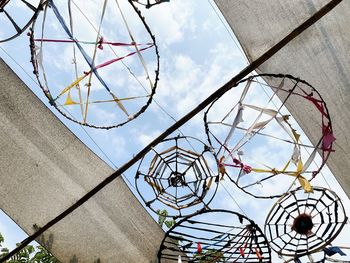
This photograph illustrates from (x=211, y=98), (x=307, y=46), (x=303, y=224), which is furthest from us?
(x=303, y=224)

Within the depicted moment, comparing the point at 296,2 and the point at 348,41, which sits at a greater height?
the point at 296,2

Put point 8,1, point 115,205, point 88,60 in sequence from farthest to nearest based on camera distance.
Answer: point 115,205
point 88,60
point 8,1

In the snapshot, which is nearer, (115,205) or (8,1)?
(8,1)

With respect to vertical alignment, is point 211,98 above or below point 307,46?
below

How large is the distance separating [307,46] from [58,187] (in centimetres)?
246

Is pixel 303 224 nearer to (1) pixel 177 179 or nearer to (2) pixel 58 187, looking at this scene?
(1) pixel 177 179

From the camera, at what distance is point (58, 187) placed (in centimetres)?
399

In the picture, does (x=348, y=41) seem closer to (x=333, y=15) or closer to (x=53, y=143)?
(x=333, y=15)

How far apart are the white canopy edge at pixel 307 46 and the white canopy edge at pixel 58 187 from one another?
1.77 meters

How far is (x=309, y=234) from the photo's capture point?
3912 mm

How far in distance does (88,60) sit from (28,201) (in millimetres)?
1441

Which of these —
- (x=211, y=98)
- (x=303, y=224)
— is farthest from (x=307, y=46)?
(x=303, y=224)

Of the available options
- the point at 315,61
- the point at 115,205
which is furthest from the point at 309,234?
the point at 115,205

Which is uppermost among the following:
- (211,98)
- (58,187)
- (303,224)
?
(58,187)
